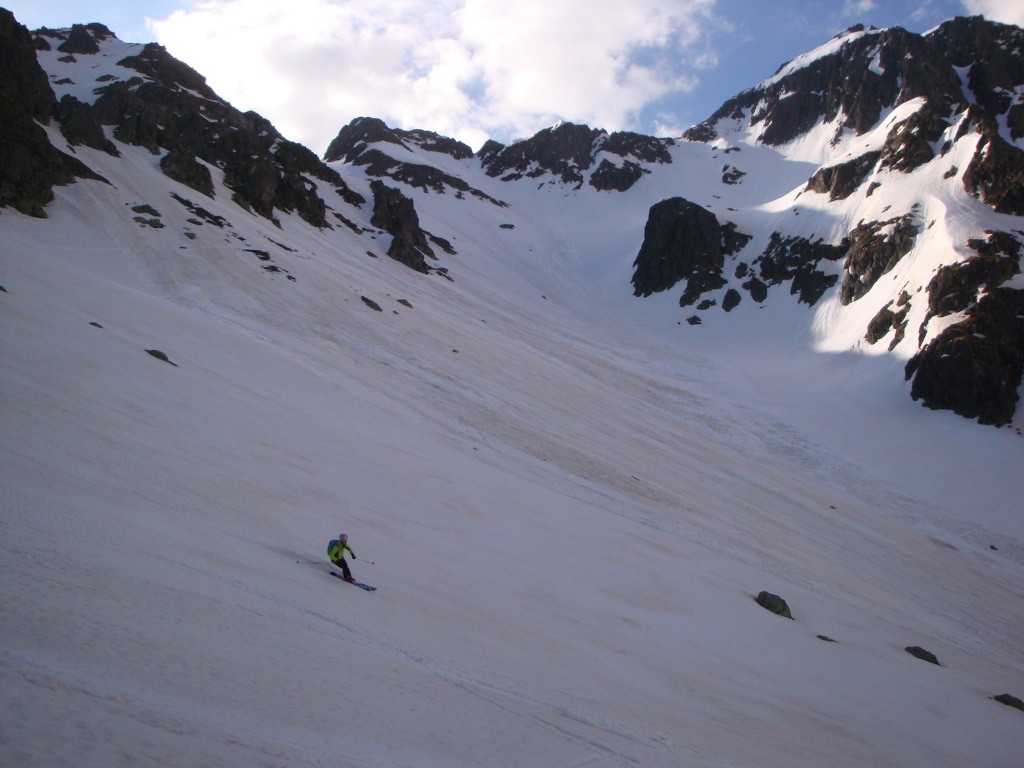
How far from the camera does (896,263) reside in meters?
52.8

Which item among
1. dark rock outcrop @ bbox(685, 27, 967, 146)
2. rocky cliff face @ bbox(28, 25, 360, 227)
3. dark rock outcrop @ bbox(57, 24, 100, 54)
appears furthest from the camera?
dark rock outcrop @ bbox(685, 27, 967, 146)

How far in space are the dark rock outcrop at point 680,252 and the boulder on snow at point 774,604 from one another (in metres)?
63.9

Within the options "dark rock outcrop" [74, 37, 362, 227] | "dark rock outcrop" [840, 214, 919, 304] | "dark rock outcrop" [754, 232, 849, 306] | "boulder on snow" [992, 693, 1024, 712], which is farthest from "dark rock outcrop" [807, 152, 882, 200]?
"boulder on snow" [992, 693, 1024, 712]

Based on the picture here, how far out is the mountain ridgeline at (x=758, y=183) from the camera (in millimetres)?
41125

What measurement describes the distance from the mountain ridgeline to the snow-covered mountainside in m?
0.51

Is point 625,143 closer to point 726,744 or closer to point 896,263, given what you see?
point 896,263

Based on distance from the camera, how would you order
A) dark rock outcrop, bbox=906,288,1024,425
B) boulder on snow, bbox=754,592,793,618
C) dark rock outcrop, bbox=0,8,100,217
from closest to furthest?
boulder on snow, bbox=754,592,793,618 < dark rock outcrop, bbox=0,8,100,217 < dark rock outcrop, bbox=906,288,1024,425

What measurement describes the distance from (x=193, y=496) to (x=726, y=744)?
24.3 ft

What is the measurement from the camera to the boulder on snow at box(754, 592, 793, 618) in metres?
13.6

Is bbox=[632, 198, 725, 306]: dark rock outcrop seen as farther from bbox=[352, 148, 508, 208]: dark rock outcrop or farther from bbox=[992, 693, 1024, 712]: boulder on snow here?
bbox=[992, 693, 1024, 712]: boulder on snow

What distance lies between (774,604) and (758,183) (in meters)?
126

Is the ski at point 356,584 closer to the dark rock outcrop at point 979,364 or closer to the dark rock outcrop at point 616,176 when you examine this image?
the dark rock outcrop at point 979,364

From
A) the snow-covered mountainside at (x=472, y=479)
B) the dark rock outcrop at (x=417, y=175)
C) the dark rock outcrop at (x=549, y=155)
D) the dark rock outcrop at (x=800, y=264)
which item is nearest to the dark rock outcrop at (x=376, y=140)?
the dark rock outcrop at (x=417, y=175)

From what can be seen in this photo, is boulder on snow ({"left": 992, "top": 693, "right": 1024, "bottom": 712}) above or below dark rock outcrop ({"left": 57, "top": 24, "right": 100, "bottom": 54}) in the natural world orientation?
below
